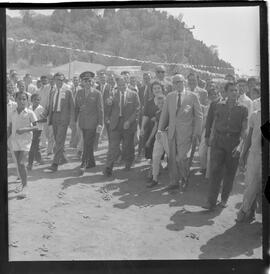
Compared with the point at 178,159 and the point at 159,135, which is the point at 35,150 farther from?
the point at 178,159

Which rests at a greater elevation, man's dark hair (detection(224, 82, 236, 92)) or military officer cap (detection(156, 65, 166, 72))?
military officer cap (detection(156, 65, 166, 72))

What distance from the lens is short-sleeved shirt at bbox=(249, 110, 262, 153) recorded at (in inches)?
143

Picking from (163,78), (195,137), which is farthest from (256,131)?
(163,78)

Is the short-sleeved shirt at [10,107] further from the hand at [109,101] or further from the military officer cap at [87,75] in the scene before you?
the hand at [109,101]

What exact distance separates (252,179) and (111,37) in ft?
5.27

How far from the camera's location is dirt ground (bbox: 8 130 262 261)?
3.64 m

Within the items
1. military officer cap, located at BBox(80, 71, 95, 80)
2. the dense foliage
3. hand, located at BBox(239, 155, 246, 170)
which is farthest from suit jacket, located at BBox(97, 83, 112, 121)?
hand, located at BBox(239, 155, 246, 170)

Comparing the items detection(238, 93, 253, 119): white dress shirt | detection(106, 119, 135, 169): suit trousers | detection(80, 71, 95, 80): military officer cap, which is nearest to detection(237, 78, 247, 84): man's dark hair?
detection(238, 93, 253, 119): white dress shirt

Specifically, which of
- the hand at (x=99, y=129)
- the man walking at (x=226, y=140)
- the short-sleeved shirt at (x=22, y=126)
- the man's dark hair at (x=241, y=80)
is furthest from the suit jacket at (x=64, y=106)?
the man's dark hair at (x=241, y=80)

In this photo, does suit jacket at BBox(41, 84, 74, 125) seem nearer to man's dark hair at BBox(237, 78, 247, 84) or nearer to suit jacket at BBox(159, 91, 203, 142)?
suit jacket at BBox(159, 91, 203, 142)

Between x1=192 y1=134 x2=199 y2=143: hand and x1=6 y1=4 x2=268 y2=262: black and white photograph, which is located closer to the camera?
x1=6 y1=4 x2=268 y2=262: black and white photograph

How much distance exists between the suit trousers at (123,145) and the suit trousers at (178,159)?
1.08 ft

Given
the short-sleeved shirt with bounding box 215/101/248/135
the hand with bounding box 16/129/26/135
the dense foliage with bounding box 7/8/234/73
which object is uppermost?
the dense foliage with bounding box 7/8/234/73

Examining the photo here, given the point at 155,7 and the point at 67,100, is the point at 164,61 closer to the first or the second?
the point at 155,7
